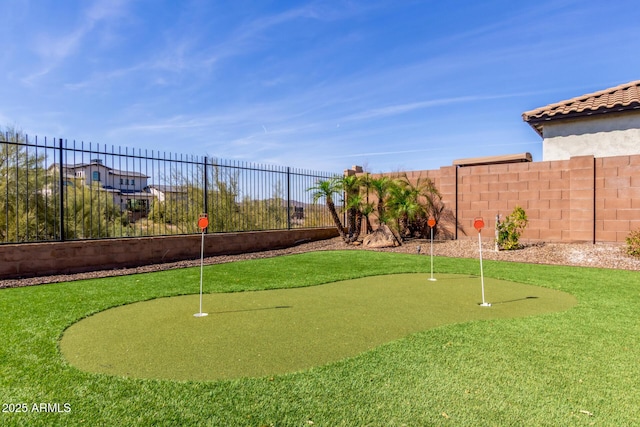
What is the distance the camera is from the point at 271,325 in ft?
12.8

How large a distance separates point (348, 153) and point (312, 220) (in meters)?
6.21

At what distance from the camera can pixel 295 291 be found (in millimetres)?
5758

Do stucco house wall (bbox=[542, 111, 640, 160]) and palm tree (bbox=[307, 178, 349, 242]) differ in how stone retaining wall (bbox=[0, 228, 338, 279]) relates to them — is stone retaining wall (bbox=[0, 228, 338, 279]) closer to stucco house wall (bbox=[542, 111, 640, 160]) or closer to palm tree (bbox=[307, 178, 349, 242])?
palm tree (bbox=[307, 178, 349, 242])

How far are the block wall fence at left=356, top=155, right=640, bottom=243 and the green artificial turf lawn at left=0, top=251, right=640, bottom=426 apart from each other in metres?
6.53

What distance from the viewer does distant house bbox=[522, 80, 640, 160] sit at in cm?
1079

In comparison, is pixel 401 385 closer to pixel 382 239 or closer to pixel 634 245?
pixel 634 245

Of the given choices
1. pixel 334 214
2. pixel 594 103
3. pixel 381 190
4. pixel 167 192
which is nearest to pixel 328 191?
pixel 334 214

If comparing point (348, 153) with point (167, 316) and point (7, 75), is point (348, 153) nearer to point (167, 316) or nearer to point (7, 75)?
point (7, 75)

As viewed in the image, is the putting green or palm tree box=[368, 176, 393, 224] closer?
the putting green

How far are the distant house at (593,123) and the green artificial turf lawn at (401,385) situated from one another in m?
9.28

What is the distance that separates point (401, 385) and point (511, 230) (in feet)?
29.4

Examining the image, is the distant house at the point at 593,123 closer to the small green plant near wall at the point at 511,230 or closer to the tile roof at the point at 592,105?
the tile roof at the point at 592,105

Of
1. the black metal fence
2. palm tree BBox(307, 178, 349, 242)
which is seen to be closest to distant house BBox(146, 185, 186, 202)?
the black metal fence

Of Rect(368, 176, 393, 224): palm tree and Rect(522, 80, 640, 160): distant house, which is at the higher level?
Rect(522, 80, 640, 160): distant house
